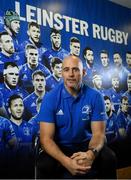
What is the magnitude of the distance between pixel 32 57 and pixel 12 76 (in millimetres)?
A: 271

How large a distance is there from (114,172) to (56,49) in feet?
4.27

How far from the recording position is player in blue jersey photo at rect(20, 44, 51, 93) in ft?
7.42

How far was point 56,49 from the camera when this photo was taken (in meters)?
2.50

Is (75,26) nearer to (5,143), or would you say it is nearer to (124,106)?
(124,106)

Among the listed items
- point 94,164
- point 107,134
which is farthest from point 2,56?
point 107,134

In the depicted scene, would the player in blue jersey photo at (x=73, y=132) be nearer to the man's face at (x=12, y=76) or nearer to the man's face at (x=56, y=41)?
the man's face at (x=12, y=76)

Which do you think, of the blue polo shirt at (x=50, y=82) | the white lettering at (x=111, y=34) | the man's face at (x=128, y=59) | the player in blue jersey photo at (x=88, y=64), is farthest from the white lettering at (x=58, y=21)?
the man's face at (x=128, y=59)

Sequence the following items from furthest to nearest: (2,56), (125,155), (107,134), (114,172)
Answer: (125,155) < (107,134) < (2,56) < (114,172)

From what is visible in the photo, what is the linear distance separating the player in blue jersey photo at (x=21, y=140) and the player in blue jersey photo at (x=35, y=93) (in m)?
0.07

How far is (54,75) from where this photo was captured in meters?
2.48

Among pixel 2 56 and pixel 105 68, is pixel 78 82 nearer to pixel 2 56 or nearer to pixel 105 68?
pixel 2 56

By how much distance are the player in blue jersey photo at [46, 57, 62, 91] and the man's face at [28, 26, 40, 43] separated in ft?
0.82

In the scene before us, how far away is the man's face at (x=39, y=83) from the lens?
2.34 meters

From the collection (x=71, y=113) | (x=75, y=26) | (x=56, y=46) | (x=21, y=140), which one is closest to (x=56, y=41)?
(x=56, y=46)
